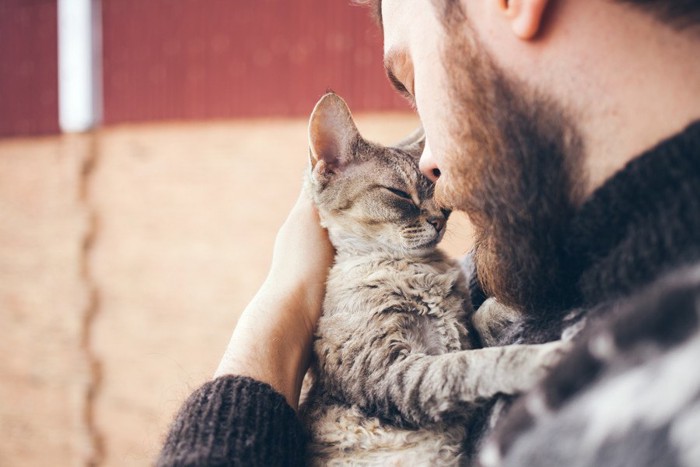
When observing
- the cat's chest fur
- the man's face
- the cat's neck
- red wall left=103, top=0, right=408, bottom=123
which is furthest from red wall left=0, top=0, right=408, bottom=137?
the man's face

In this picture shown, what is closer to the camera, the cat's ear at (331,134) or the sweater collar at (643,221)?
the sweater collar at (643,221)

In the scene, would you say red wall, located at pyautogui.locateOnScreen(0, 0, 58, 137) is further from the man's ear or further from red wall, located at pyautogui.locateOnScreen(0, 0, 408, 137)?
the man's ear

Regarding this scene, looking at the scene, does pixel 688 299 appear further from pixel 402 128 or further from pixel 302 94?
pixel 302 94

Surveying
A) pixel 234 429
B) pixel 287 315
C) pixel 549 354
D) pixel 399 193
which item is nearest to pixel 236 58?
pixel 399 193

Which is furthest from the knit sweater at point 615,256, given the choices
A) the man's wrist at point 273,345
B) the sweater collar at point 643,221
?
the man's wrist at point 273,345

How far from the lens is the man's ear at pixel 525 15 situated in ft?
4.21

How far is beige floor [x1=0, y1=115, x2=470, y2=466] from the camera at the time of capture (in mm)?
8312

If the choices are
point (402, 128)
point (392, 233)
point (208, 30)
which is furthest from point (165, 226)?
point (392, 233)

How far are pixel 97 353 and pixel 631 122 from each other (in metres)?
8.96

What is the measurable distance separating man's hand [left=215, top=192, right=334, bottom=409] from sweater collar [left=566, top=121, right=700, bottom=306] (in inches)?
34.7

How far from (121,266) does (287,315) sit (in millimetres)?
7755

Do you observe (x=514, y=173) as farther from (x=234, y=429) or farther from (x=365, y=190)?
(x=365, y=190)

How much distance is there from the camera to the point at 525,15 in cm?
130

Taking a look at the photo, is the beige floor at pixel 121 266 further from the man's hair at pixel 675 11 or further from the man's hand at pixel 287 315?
the man's hair at pixel 675 11
